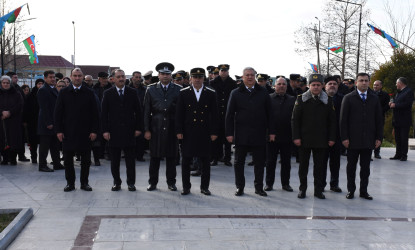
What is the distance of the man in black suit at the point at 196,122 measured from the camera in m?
8.27

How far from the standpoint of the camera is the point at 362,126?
8227 mm

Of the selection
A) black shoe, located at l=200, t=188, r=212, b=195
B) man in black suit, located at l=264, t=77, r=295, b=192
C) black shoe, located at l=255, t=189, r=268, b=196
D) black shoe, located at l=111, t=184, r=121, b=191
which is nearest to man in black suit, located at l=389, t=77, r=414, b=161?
man in black suit, located at l=264, t=77, r=295, b=192

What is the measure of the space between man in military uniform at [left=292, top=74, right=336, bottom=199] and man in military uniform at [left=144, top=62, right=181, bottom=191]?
206 centimetres

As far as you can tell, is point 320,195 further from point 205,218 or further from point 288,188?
point 205,218

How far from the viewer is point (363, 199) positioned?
824cm

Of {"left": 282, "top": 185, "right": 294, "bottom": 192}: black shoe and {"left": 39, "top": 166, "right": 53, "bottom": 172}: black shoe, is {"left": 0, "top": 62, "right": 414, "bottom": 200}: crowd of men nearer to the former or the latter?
{"left": 282, "top": 185, "right": 294, "bottom": 192}: black shoe

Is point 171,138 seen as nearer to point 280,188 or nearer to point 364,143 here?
point 280,188

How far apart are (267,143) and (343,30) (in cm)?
3697

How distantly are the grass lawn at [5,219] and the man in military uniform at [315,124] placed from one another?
14.4 ft

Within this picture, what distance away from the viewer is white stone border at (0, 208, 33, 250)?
540 centimetres

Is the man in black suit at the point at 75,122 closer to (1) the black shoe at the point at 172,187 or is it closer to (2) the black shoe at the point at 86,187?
(2) the black shoe at the point at 86,187

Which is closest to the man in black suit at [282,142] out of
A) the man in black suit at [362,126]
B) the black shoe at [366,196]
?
the man in black suit at [362,126]

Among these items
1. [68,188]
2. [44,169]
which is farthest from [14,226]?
[44,169]

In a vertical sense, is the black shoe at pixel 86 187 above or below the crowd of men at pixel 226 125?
below
